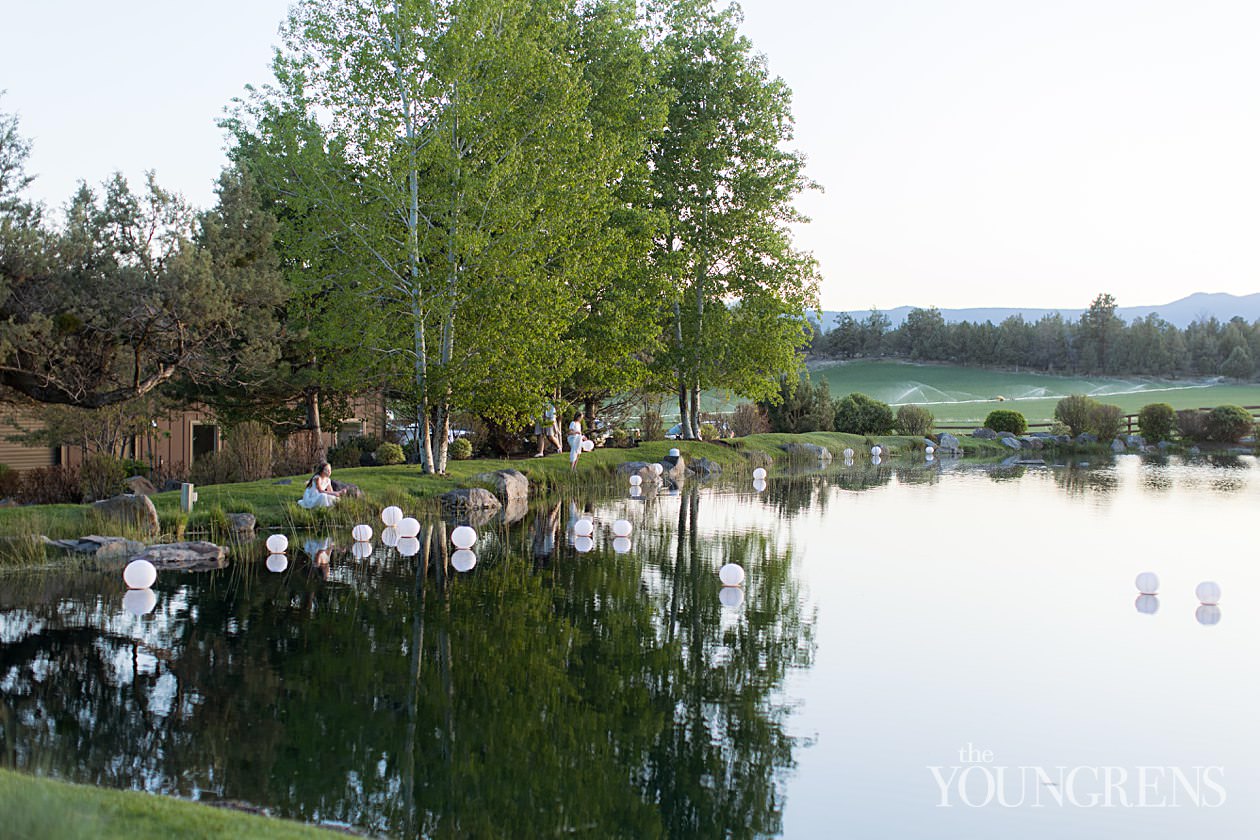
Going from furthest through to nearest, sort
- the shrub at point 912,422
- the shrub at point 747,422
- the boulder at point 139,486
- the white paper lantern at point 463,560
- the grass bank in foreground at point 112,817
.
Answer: the shrub at point 912,422
the shrub at point 747,422
the boulder at point 139,486
the white paper lantern at point 463,560
the grass bank in foreground at point 112,817

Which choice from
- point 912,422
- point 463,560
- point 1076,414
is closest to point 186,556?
point 463,560

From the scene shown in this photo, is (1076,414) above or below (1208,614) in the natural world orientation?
above

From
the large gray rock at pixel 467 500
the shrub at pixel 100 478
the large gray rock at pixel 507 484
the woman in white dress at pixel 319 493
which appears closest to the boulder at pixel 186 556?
the woman in white dress at pixel 319 493

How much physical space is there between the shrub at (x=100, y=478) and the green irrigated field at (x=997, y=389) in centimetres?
6058

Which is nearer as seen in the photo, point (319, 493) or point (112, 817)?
point (112, 817)

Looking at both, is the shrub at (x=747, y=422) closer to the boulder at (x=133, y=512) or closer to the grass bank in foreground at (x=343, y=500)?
the grass bank in foreground at (x=343, y=500)

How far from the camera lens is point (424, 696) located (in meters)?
8.98

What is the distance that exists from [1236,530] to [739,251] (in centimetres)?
2042

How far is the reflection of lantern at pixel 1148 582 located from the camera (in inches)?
569

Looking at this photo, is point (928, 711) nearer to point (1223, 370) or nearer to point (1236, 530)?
point (1236, 530)

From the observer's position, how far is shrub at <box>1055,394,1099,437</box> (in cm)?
5356

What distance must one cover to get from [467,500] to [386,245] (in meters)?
6.05

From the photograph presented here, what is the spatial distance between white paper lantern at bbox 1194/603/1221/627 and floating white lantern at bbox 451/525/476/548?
1071 centimetres

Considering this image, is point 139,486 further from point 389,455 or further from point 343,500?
point 389,455
